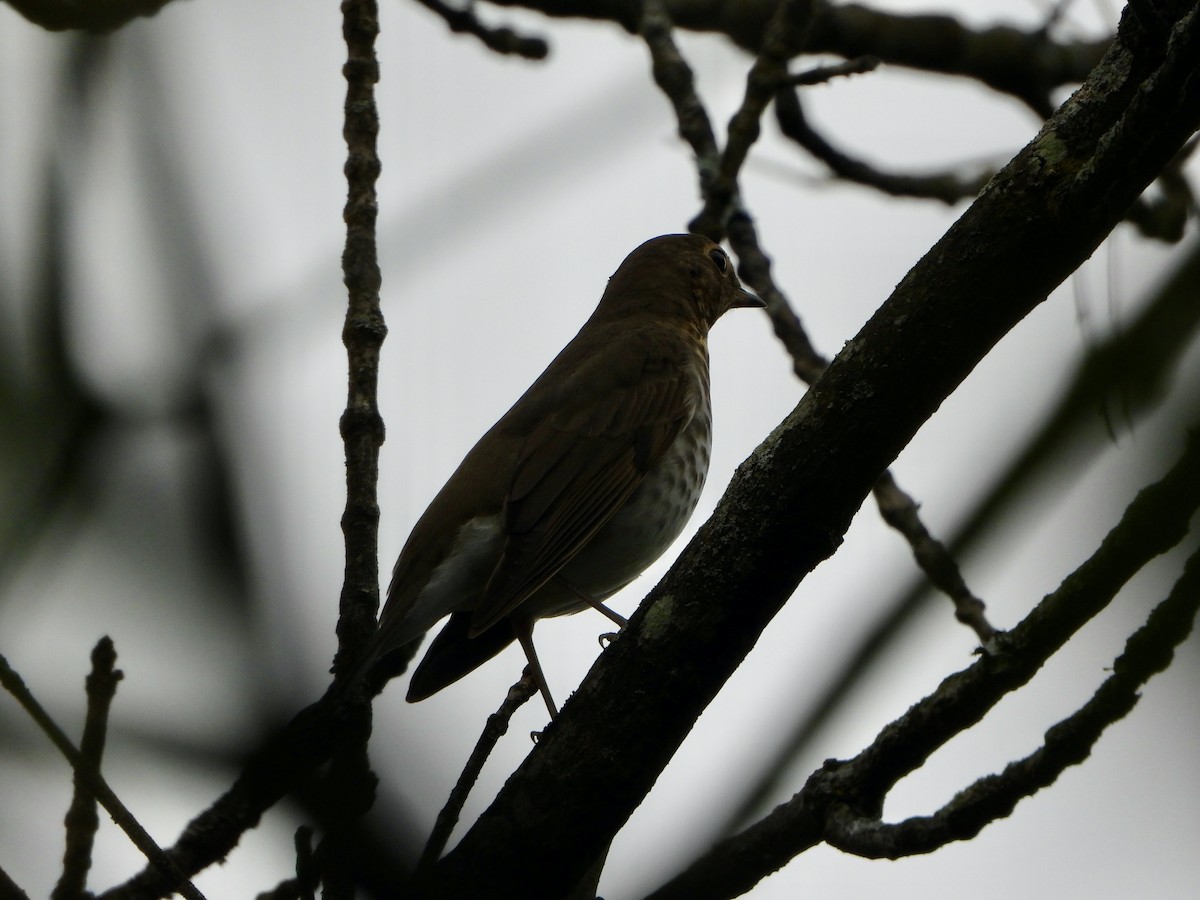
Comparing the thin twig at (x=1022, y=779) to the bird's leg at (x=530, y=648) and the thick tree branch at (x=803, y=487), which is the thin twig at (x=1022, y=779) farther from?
the bird's leg at (x=530, y=648)

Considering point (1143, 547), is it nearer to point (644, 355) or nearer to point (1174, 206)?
point (644, 355)

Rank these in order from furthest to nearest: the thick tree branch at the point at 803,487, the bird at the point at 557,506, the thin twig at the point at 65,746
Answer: the bird at the point at 557,506 < the thick tree branch at the point at 803,487 < the thin twig at the point at 65,746

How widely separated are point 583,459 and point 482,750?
8.65 feet

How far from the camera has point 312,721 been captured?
1206 mm

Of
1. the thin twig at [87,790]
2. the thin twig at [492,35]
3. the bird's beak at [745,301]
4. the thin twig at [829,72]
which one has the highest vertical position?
the thin twig at [492,35]

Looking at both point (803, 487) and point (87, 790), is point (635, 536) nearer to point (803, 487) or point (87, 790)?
point (803, 487)

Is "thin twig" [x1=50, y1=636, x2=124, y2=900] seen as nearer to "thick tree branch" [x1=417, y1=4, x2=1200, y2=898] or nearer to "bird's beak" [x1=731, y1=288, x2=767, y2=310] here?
"thick tree branch" [x1=417, y1=4, x2=1200, y2=898]

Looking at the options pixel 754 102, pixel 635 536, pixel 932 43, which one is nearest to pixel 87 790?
pixel 635 536

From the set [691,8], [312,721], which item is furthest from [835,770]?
[691,8]

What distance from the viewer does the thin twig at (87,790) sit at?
152 centimetres

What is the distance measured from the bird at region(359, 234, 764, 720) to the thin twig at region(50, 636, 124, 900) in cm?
184

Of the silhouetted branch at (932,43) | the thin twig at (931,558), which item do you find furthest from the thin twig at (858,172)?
the thin twig at (931,558)

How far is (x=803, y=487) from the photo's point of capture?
2807 mm

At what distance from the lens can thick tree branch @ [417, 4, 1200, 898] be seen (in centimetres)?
257
